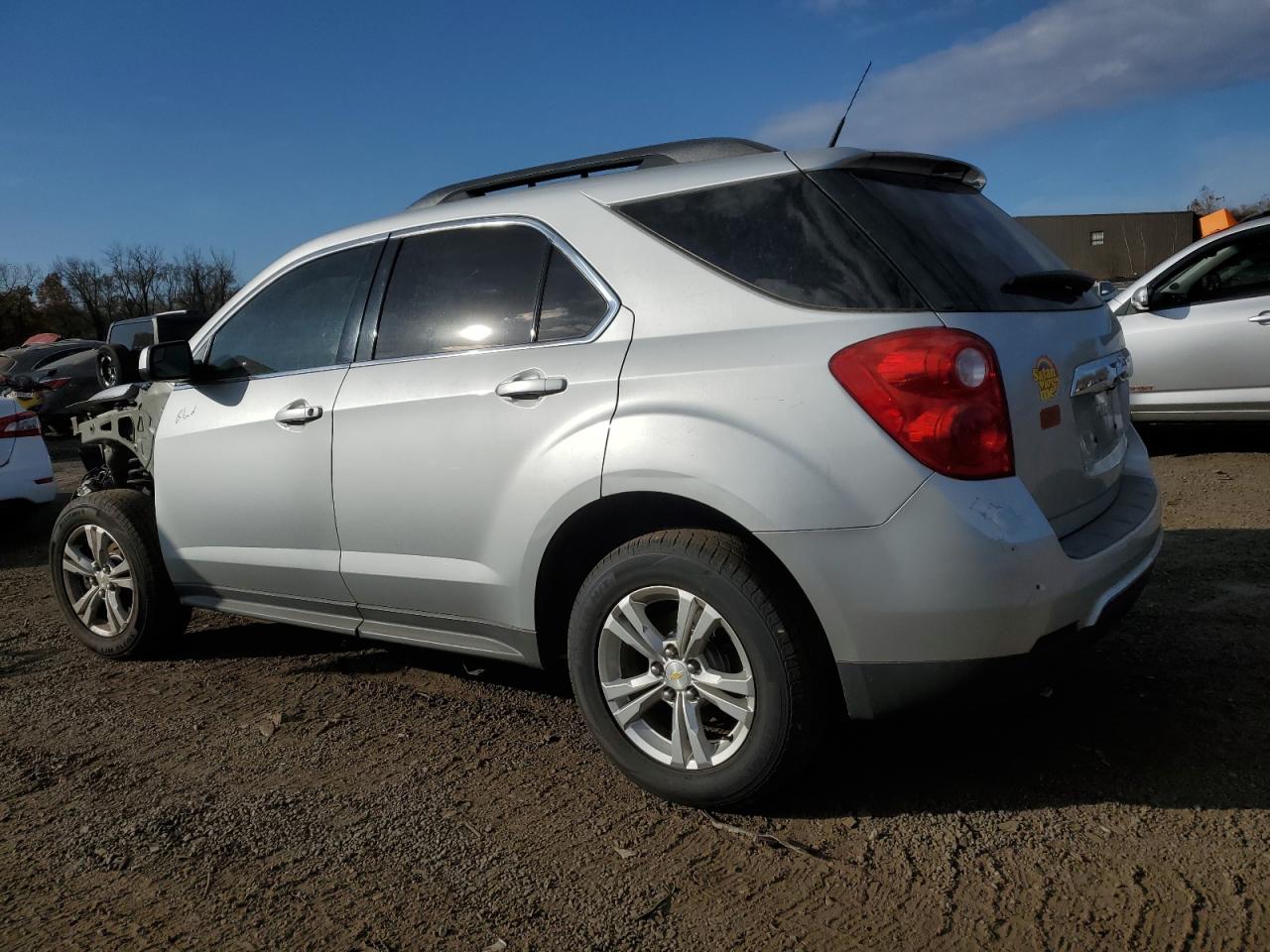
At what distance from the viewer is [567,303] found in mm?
3209

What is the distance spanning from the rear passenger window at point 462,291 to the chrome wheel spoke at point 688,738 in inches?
47.6

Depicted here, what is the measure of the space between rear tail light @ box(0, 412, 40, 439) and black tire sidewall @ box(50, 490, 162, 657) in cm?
367

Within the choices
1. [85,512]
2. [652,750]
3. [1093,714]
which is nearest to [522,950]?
[652,750]

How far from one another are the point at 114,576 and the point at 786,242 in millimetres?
3399

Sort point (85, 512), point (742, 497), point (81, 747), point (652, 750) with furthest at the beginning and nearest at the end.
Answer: point (85, 512) → point (81, 747) → point (652, 750) → point (742, 497)

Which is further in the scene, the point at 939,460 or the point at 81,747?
the point at 81,747

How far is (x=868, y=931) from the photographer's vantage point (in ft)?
7.68

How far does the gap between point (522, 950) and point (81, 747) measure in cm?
213

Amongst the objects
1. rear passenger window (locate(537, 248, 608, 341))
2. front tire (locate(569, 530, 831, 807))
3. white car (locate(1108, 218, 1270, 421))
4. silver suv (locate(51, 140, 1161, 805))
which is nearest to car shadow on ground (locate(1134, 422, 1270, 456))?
white car (locate(1108, 218, 1270, 421))

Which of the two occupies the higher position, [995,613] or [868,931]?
[995,613]

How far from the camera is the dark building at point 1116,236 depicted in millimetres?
37938

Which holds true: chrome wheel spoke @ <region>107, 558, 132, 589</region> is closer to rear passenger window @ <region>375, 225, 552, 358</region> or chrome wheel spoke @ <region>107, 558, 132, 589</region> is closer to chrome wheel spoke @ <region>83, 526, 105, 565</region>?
chrome wheel spoke @ <region>83, 526, 105, 565</region>

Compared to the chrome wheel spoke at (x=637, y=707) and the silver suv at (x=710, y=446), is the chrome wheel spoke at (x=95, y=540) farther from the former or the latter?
the chrome wheel spoke at (x=637, y=707)

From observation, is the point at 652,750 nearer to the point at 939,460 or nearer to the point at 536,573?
the point at 536,573
